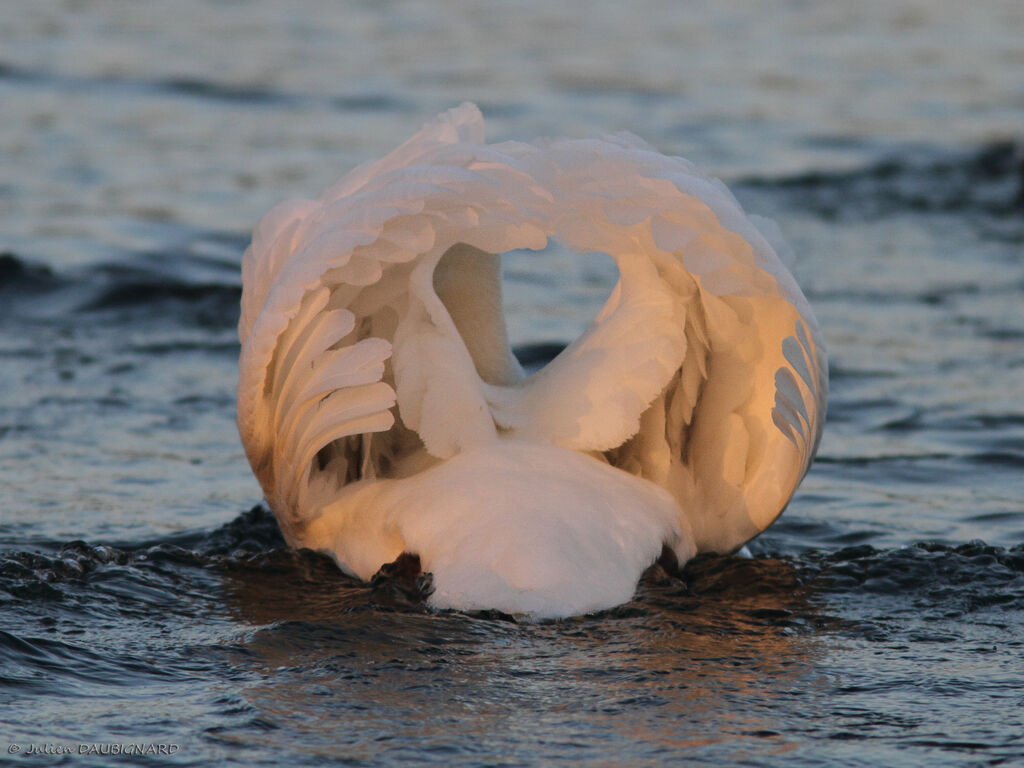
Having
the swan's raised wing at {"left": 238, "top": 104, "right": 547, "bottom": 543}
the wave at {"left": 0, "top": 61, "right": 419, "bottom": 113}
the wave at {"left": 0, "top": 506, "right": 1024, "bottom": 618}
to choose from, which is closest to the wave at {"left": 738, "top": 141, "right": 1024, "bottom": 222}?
the wave at {"left": 0, "top": 61, "right": 419, "bottom": 113}

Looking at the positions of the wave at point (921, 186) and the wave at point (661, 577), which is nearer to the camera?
the wave at point (661, 577)

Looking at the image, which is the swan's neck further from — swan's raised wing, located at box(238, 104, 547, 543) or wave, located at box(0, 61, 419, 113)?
wave, located at box(0, 61, 419, 113)

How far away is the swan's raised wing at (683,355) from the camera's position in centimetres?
468

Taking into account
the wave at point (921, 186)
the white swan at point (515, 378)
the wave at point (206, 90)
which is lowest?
the white swan at point (515, 378)

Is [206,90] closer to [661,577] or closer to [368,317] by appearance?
[368,317]

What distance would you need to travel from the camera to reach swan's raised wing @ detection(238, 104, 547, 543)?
463cm

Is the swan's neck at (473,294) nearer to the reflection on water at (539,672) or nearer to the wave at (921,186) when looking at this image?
the reflection on water at (539,672)

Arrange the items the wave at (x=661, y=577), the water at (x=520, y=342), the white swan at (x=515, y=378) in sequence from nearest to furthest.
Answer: the water at (x=520, y=342) → the white swan at (x=515, y=378) → the wave at (x=661, y=577)

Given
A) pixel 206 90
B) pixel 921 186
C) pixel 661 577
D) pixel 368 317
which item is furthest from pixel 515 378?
pixel 206 90

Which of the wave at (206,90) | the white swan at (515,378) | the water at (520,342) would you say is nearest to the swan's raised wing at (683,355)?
the white swan at (515,378)

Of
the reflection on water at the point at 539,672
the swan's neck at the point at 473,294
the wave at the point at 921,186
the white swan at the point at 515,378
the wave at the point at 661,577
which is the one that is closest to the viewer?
the reflection on water at the point at 539,672

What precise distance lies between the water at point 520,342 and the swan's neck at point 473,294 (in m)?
0.89

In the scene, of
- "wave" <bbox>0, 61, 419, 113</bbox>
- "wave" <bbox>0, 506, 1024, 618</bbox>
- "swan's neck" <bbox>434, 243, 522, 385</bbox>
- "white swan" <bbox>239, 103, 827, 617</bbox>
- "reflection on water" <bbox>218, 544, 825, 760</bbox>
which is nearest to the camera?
"reflection on water" <bbox>218, 544, 825, 760</bbox>

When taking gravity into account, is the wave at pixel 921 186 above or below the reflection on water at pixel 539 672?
above
